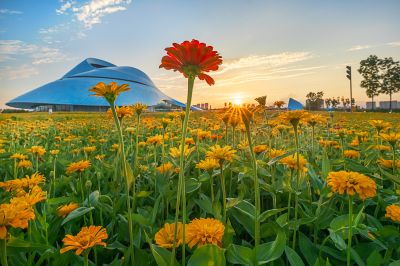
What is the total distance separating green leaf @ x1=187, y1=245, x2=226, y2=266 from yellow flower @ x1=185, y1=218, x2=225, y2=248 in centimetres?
6

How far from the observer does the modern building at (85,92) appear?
54.0 meters

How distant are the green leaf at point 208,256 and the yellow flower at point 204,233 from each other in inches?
2.5

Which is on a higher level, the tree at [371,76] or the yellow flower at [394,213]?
the tree at [371,76]

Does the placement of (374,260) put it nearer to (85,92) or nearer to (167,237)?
(167,237)

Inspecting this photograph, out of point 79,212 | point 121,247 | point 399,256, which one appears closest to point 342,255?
point 399,256

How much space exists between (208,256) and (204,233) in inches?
3.3

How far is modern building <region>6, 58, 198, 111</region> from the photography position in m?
54.0

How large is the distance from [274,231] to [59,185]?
3.84ft

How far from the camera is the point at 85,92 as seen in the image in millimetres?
54781

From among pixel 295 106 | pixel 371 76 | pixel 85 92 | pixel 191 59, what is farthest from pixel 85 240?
pixel 85 92

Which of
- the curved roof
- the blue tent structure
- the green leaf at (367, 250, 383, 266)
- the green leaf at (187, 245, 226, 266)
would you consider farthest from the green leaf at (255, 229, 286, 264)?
the curved roof

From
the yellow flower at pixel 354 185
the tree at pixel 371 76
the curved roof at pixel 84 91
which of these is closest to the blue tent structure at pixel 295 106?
the yellow flower at pixel 354 185

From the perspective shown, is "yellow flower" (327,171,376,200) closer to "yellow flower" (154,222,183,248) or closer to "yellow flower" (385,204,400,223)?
"yellow flower" (385,204,400,223)

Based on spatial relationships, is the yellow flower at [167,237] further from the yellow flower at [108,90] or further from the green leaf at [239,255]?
the yellow flower at [108,90]
